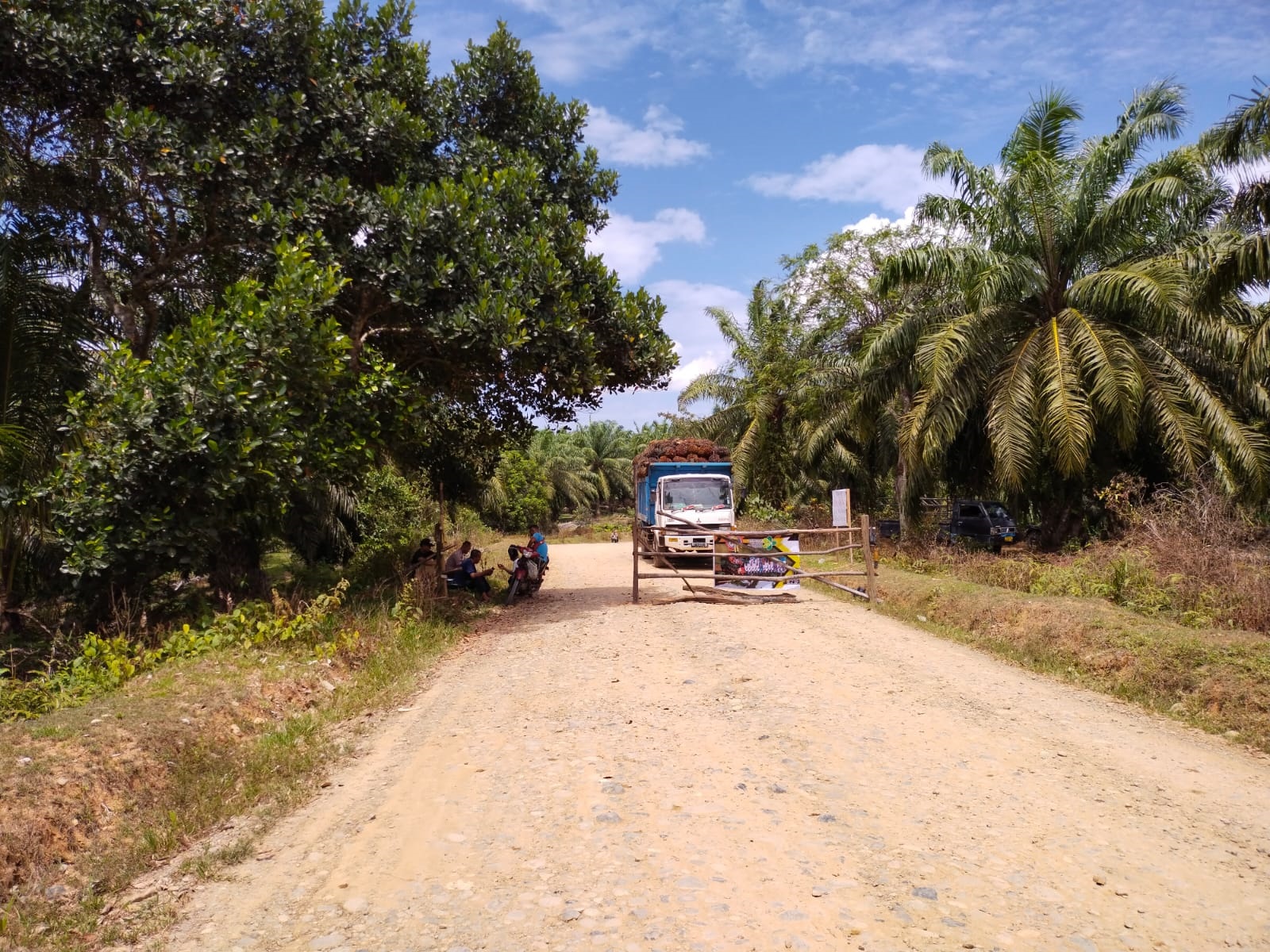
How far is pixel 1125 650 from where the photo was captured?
8.96m

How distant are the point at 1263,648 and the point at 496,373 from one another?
35.1 ft

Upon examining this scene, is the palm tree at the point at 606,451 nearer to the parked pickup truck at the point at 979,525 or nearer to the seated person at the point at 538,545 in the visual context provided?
the parked pickup truck at the point at 979,525

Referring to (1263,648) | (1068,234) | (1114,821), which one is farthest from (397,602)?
(1068,234)

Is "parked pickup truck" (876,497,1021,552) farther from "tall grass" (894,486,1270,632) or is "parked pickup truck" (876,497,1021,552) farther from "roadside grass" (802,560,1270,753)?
"roadside grass" (802,560,1270,753)

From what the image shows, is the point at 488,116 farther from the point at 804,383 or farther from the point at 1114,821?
the point at 804,383

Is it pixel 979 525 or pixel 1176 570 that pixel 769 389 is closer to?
pixel 979 525

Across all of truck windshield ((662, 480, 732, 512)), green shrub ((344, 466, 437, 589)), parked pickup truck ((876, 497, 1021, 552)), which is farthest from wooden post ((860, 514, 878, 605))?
green shrub ((344, 466, 437, 589))

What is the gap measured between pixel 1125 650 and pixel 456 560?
11.3 m

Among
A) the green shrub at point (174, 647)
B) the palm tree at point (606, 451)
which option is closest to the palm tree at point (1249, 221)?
the green shrub at point (174, 647)

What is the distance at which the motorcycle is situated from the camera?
A: 16.0 m

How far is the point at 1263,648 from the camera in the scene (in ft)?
26.6

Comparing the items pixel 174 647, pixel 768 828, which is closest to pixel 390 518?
pixel 174 647

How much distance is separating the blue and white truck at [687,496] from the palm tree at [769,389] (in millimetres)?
8577

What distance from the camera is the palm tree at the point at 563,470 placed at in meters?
52.7
